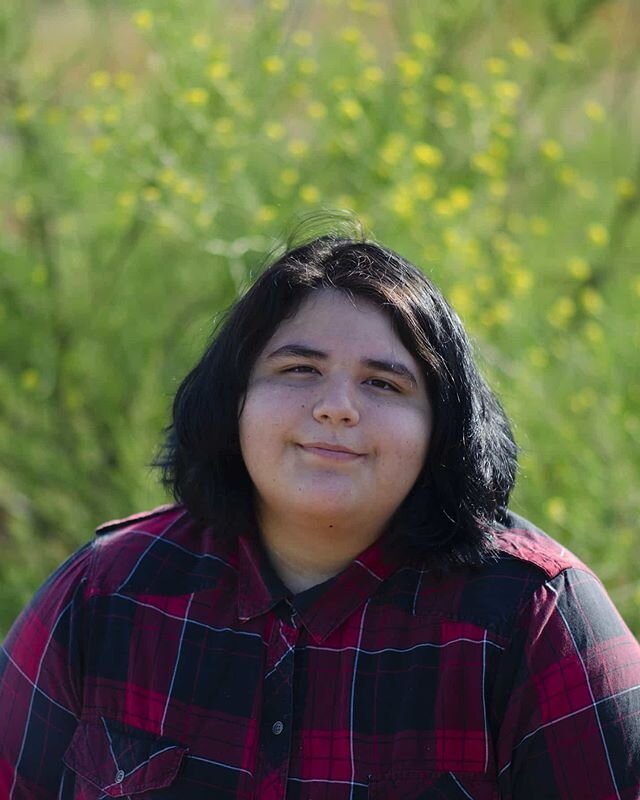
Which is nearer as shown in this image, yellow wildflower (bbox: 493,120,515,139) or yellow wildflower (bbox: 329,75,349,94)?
yellow wildflower (bbox: 329,75,349,94)

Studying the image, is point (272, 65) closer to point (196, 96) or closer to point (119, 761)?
point (196, 96)

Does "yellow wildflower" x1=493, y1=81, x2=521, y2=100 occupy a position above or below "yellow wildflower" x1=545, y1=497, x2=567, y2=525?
above

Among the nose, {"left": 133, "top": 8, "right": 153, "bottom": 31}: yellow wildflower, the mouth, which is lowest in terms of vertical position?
the mouth

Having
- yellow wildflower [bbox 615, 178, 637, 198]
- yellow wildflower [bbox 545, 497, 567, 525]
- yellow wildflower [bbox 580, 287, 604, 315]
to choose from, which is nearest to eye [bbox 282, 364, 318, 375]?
yellow wildflower [bbox 545, 497, 567, 525]

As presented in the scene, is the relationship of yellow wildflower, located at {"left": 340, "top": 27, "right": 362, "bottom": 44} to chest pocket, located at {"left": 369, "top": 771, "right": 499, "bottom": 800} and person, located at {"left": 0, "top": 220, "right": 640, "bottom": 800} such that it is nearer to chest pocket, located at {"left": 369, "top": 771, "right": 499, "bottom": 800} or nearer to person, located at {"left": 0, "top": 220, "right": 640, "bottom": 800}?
person, located at {"left": 0, "top": 220, "right": 640, "bottom": 800}

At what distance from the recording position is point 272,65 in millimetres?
3697

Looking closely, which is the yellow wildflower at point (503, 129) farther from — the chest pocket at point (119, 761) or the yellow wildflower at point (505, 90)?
the chest pocket at point (119, 761)

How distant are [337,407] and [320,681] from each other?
383 mm

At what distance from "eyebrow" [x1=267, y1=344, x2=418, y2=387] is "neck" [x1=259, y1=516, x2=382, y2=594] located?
23cm

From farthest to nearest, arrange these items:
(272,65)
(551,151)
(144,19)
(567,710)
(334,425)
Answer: (551,151) → (272,65) → (144,19) → (334,425) → (567,710)

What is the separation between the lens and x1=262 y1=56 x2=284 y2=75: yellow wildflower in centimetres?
370

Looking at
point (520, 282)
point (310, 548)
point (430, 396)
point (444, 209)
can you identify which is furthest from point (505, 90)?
point (310, 548)

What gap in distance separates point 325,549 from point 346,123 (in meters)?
2.30

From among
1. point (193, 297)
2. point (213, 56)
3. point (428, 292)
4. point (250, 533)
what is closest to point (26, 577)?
point (193, 297)
